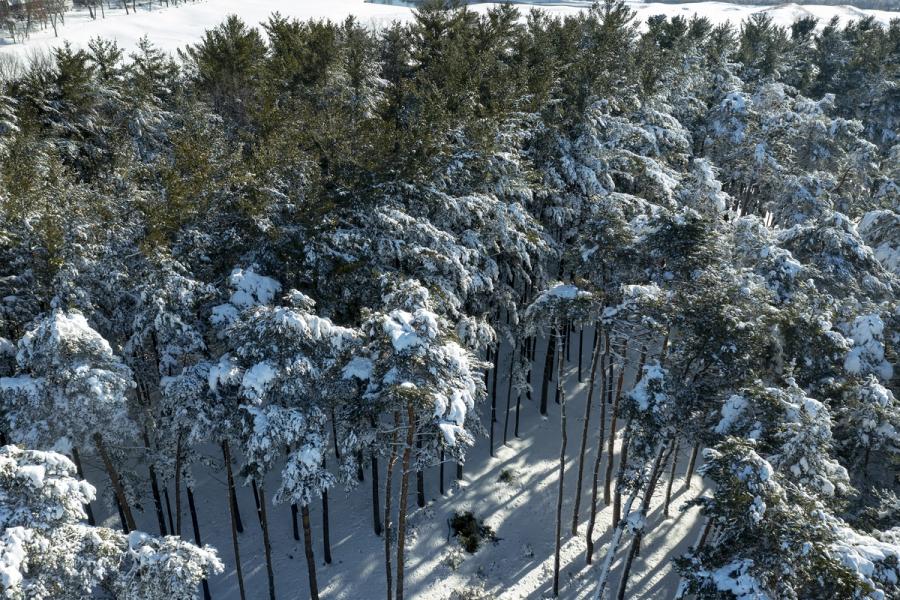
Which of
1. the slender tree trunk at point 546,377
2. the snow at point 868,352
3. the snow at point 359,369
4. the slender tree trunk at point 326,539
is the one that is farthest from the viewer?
the slender tree trunk at point 546,377

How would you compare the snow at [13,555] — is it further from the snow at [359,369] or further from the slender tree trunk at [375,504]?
the slender tree trunk at [375,504]

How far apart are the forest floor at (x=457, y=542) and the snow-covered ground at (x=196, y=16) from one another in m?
37.9

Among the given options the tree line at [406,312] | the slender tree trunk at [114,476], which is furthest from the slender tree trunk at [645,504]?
the slender tree trunk at [114,476]

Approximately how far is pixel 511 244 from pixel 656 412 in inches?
339

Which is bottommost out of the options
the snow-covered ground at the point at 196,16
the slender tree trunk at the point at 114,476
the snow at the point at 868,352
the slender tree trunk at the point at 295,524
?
the slender tree trunk at the point at 295,524

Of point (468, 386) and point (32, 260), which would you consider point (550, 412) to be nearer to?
point (468, 386)

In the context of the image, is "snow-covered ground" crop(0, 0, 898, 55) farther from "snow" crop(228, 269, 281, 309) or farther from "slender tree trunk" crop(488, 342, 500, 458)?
"snow" crop(228, 269, 281, 309)

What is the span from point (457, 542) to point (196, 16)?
98172 millimetres

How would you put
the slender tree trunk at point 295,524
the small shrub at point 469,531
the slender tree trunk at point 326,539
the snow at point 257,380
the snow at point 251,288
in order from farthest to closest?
the small shrub at point 469,531, the slender tree trunk at point 295,524, the slender tree trunk at point 326,539, the snow at point 251,288, the snow at point 257,380

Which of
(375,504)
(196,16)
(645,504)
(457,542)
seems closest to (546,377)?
(457,542)

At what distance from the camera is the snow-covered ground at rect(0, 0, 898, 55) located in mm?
73750

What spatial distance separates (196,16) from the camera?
92.8 m

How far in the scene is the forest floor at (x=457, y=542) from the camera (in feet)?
69.1

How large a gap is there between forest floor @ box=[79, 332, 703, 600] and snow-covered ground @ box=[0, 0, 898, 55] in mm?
37926
